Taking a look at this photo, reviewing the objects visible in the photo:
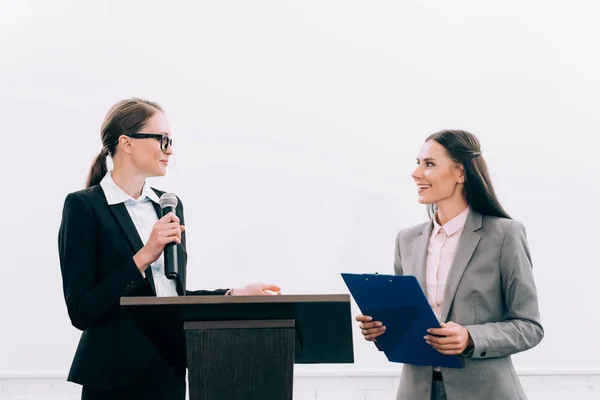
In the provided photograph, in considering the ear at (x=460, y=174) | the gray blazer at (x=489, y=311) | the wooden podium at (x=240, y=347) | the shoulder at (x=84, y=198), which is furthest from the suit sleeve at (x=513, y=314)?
the shoulder at (x=84, y=198)

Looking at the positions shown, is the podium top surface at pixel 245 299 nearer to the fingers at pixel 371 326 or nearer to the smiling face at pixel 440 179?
the fingers at pixel 371 326

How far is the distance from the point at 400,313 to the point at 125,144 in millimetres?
888

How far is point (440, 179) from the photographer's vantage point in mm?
2002

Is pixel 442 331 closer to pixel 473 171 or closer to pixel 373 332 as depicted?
pixel 373 332

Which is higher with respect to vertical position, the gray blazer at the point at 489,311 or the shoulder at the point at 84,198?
the shoulder at the point at 84,198

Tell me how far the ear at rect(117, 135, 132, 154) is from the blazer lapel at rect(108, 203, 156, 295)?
177mm

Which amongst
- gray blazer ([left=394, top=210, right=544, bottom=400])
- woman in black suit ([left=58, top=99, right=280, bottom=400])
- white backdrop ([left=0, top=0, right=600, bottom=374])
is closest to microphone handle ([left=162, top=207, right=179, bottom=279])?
woman in black suit ([left=58, top=99, right=280, bottom=400])

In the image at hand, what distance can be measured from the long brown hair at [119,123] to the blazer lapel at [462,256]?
3.21ft

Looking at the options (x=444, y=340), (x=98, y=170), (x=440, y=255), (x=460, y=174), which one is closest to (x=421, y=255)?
(x=440, y=255)

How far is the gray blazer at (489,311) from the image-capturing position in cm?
176

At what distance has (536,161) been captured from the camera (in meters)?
3.20

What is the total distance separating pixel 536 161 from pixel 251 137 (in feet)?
4.66

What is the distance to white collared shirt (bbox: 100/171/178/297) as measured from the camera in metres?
1.70

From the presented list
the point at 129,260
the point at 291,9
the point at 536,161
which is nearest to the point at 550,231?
the point at 536,161
